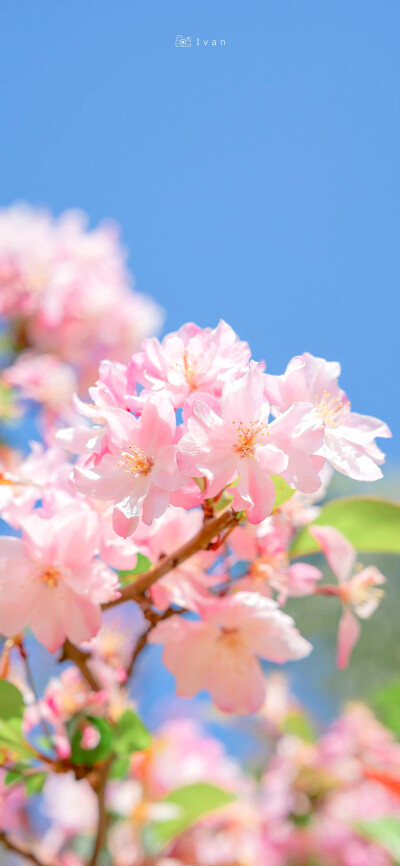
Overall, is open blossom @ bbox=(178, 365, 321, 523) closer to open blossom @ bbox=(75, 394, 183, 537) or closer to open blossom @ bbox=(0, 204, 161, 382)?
open blossom @ bbox=(75, 394, 183, 537)

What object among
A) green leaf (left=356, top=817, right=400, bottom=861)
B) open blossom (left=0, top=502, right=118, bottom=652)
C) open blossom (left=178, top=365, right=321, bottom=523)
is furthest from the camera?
green leaf (left=356, top=817, right=400, bottom=861)

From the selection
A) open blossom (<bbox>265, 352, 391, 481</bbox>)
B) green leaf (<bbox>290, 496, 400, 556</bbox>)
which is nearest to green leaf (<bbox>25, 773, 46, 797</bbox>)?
green leaf (<bbox>290, 496, 400, 556</bbox>)

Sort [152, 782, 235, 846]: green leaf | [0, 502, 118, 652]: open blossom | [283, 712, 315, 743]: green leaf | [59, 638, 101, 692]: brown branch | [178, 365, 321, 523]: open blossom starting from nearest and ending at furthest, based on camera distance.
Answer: [178, 365, 321, 523]: open blossom
[0, 502, 118, 652]: open blossom
[59, 638, 101, 692]: brown branch
[152, 782, 235, 846]: green leaf
[283, 712, 315, 743]: green leaf

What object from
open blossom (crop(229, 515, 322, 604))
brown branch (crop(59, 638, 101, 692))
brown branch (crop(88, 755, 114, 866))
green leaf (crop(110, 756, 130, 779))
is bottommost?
brown branch (crop(88, 755, 114, 866))

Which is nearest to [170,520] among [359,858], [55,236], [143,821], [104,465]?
[104,465]

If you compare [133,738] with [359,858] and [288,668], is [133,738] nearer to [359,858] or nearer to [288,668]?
[359,858]

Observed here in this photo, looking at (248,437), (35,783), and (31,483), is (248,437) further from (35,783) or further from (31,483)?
(35,783)
